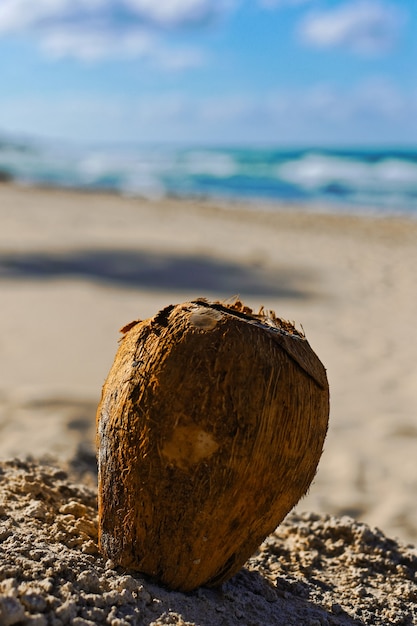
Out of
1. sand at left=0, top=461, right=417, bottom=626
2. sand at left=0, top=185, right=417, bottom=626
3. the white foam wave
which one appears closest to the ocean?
the white foam wave

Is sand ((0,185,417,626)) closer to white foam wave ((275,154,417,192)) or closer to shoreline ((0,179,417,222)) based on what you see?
shoreline ((0,179,417,222))

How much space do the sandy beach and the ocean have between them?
765cm

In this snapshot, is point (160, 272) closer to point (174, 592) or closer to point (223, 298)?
point (223, 298)

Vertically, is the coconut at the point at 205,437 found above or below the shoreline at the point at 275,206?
below

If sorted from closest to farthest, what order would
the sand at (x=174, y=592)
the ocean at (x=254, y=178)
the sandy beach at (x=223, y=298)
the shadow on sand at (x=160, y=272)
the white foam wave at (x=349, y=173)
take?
the sand at (x=174, y=592) → the sandy beach at (x=223, y=298) → the shadow on sand at (x=160, y=272) → the ocean at (x=254, y=178) → the white foam wave at (x=349, y=173)

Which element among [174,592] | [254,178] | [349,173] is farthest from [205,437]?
[349,173]

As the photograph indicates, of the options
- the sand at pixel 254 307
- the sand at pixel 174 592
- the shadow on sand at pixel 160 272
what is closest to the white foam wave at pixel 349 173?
the sand at pixel 254 307

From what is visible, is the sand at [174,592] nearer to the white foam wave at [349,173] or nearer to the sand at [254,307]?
the sand at [254,307]

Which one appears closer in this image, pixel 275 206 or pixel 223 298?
pixel 223 298

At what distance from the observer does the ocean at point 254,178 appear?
78.5 feet

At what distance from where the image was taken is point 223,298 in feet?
25.8

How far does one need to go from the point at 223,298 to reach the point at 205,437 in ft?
19.6

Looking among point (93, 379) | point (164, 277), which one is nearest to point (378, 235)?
point (164, 277)

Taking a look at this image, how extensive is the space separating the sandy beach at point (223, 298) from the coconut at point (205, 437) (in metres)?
1.61
